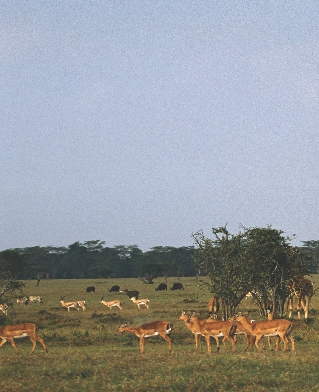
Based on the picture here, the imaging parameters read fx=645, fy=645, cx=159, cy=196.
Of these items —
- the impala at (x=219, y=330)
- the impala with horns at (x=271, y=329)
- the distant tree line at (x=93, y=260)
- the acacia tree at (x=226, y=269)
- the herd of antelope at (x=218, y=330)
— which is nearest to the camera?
the impala with horns at (x=271, y=329)

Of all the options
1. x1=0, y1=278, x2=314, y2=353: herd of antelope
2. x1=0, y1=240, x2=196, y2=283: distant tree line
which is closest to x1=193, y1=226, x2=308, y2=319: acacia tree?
x1=0, y1=278, x2=314, y2=353: herd of antelope

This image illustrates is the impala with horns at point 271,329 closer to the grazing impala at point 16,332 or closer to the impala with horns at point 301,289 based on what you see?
the grazing impala at point 16,332

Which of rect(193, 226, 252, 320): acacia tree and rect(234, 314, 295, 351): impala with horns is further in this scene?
rect(193, 226, 252, 320): acacia tree

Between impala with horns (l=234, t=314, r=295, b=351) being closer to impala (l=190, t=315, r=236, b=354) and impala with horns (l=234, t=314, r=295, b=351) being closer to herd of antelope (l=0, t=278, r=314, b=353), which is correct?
herd of antelope (l=0, t=278, r=314, b=353)

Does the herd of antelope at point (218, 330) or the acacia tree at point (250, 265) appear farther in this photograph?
the acacia tree at point (250, 265)

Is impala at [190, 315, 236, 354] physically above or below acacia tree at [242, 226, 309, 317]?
below

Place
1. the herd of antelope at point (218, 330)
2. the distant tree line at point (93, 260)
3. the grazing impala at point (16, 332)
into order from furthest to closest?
the distant tree line at point (93, 260)
the grazing impala at point (16, 332)
the herd of antelope at point (218, 330)

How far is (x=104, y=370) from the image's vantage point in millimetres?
16125

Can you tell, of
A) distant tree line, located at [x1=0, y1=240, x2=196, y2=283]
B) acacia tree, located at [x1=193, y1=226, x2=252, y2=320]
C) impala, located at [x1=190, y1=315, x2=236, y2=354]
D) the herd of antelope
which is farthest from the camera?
distant tree line, located at [x1=0, y1=240, x2=196, y2=283]

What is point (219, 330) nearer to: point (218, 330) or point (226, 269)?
point (218, 330)

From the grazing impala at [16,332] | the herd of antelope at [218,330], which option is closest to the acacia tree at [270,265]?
the herd of antelope at [218,330]

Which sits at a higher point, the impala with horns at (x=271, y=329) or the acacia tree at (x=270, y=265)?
the acacia tree at (x=270, y=265)

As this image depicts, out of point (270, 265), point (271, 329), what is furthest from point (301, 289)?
point (271, 329)

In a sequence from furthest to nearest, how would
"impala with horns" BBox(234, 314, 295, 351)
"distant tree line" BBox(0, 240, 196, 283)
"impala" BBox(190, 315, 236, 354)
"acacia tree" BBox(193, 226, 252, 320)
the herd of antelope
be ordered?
"distant tree line" BBox(0, 240, 196, 283) → "acacia tree" BBox(193, 226, 252, 320) → "impala" BBox(190, 315, 236, 354) → the herd of antelope → "impala with horns" BBox(234, 314, 295, 351)
